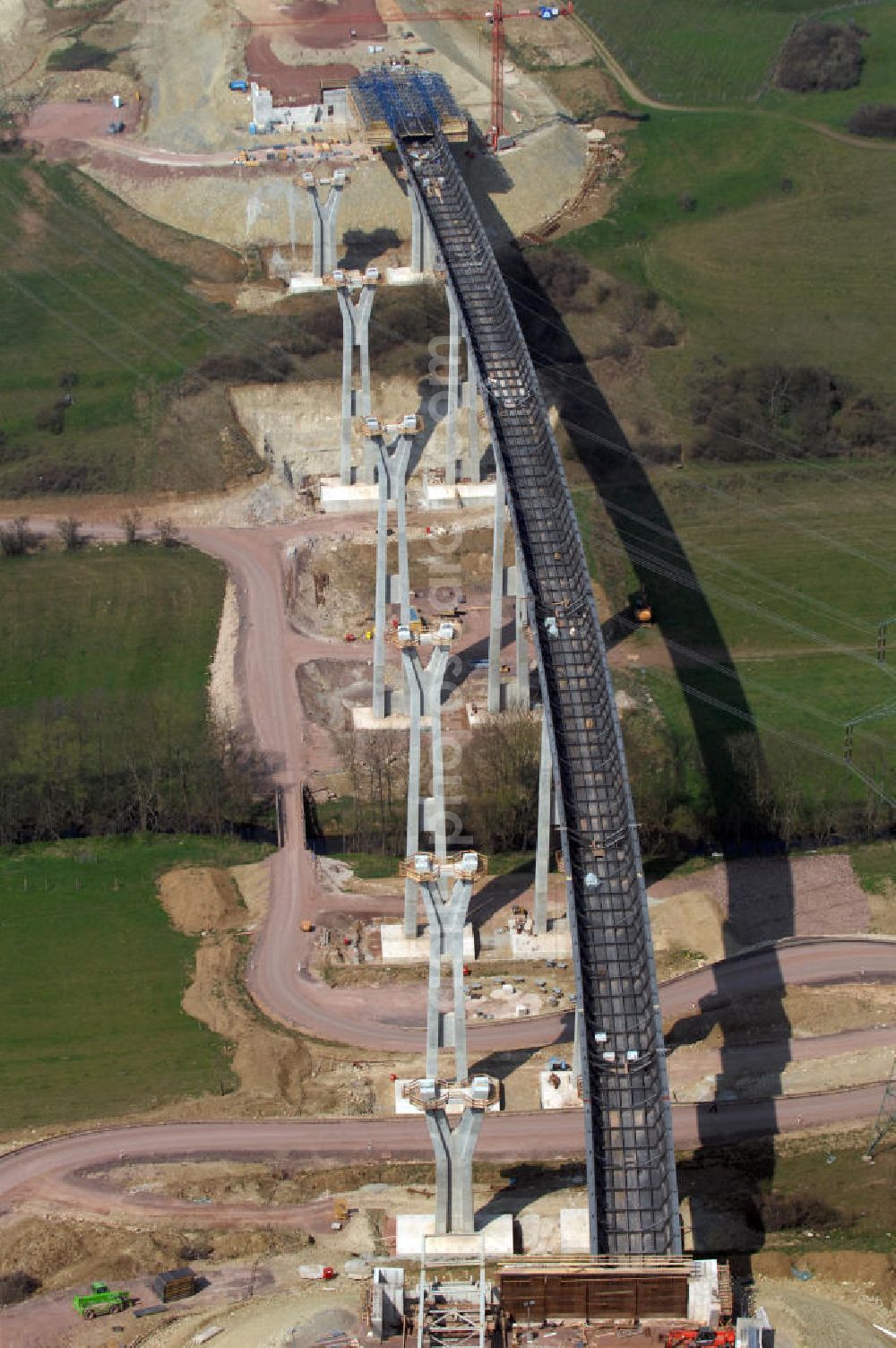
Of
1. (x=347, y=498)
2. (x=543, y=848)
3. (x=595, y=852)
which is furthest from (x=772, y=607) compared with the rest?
(x=595, y=852)

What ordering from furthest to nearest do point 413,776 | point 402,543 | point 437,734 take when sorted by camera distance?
point 402,543, point 413,776, point 437,734

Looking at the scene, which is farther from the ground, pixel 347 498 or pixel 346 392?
pixel 346 392

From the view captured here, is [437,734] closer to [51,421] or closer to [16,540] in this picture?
[16,540]

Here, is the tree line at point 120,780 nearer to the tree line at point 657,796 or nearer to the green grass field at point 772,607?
the tree line at point 657,796

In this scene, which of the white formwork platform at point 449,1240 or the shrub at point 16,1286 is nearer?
the shrub at point 16,1286

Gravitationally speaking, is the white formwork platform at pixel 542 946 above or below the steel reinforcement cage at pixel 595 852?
below

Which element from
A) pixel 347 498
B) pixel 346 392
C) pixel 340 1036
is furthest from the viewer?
pixel 347 498

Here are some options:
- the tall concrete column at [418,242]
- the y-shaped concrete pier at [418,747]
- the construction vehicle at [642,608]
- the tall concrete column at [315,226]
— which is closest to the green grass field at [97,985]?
the y-shaped concrete pier at [418,747]
